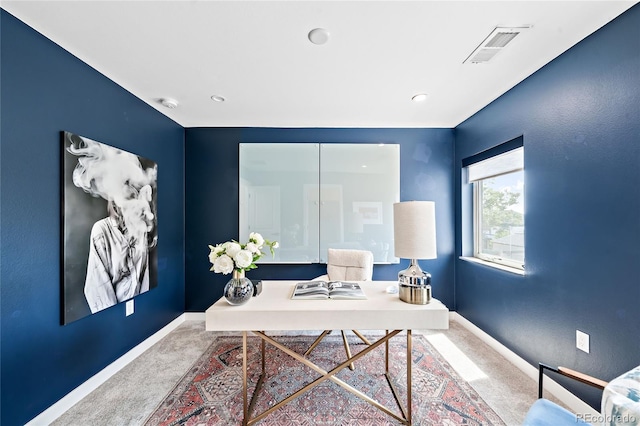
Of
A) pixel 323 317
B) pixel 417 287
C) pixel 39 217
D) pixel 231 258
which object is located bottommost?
pixel 323 317

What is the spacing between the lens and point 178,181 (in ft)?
10.7

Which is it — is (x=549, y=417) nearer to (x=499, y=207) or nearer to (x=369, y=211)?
(x=499, y=207)

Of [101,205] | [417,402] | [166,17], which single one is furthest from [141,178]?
[417,402]

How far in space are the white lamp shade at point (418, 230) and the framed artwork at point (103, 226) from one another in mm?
2263

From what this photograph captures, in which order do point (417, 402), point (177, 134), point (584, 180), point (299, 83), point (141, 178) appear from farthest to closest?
point (177, 134), point (141, 178), point (299, 83), point (417, 402), point (584, 180)

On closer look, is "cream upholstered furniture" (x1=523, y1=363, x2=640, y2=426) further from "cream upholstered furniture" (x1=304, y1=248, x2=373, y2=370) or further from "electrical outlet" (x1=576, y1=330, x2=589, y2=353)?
"cream upholstered furniture" (x1=304, y1=248, x2=373, y2=370)

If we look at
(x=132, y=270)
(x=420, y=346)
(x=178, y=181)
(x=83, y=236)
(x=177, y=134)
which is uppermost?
(x=177, y=134)

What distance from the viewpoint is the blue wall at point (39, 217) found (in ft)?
4.92

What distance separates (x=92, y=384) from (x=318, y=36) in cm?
307

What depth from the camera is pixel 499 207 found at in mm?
2766

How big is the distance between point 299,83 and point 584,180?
2.24 meters

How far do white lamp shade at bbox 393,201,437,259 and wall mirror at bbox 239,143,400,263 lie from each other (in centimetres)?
177

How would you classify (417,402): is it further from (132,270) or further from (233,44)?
(233,44)

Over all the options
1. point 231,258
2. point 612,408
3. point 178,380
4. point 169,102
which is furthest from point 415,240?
point 169,102
